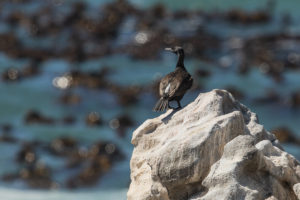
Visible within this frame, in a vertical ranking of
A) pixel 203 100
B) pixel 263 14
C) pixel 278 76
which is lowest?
pixel 203 100

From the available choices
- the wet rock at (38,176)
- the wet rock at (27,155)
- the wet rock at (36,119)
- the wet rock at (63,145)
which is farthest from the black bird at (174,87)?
the wet rock at (36,119)

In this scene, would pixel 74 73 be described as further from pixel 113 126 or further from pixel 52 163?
pixel 52 163

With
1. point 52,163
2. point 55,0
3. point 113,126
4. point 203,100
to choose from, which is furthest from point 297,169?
point 55,0

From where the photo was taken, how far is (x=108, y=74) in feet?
94.7

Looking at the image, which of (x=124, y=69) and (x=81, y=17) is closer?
(x=124, y=69)

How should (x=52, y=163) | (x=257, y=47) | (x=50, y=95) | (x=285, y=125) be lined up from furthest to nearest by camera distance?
(x=257, y=47) → (x=50, y=95) → (x=285, y=125) → (x=52, y=163)

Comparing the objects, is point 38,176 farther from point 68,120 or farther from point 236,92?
point 236,92

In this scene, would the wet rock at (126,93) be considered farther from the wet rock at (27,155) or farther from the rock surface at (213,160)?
the rock surface at (213,160)

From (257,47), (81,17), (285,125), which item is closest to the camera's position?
(285,125)

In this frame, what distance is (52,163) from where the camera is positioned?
23.5 m

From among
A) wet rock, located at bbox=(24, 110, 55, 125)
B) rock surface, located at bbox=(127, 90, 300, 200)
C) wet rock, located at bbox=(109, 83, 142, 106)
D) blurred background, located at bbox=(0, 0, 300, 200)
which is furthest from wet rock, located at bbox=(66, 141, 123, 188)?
rock surface, located at bbox=(127, 90, 300, 200)

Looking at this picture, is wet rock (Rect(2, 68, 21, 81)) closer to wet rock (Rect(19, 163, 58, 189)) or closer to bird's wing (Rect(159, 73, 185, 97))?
wet rock (Rect(19, 163, 58, 189))

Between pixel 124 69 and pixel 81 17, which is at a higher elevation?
pixel 81 17

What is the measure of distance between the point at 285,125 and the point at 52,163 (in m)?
7.77
